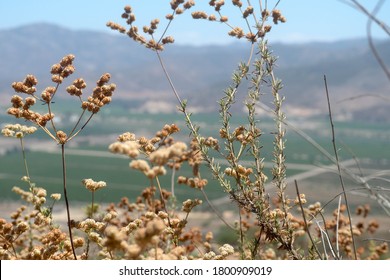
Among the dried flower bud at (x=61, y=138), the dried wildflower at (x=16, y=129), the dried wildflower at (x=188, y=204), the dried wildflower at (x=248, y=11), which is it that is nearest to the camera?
the dried flower bud at (x=61, y=138)

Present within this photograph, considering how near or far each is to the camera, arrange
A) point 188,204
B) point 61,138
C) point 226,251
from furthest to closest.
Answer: point 188,204 < point 61,138 < point 226,251

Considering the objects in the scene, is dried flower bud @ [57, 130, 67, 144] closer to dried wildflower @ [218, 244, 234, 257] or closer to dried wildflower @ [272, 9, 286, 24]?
dried wildflower @ [218, 244, 234, 257]

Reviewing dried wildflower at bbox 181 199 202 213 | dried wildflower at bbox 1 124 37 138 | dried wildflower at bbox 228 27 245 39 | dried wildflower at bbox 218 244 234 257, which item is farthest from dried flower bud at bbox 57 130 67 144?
dried wildflower at bbox 228 27 245 39

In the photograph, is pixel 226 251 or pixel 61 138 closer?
pixel 226 251

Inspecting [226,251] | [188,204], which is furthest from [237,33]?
[226,251]

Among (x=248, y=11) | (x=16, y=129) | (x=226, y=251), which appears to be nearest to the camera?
(x=226, y=251)

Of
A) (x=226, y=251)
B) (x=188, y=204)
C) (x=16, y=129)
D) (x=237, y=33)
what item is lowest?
(x=226, y=251)

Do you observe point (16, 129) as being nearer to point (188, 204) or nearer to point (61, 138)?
point (61, 138)

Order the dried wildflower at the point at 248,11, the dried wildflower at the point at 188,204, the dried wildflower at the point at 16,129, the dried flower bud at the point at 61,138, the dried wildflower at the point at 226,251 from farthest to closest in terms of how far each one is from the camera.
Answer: the dried wildflower at the point at 248,11, the dried wildflower at the point at 16,129, the dried wildflower at the point at 188,204, the dried flower bud at the point at 61,138, the dried wildflower at the point at 226,251

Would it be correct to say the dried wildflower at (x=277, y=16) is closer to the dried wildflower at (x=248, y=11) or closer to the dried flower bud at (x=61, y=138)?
the dried wildflower at (x=248, y=11)

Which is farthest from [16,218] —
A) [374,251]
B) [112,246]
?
[374,251]

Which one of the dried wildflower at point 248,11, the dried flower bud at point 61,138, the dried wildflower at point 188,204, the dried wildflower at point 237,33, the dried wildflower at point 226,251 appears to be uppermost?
the dried wildflower at point 248,11

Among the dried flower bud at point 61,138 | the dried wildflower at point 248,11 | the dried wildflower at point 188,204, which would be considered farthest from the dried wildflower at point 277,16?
the dried flower bud at point 61,138
